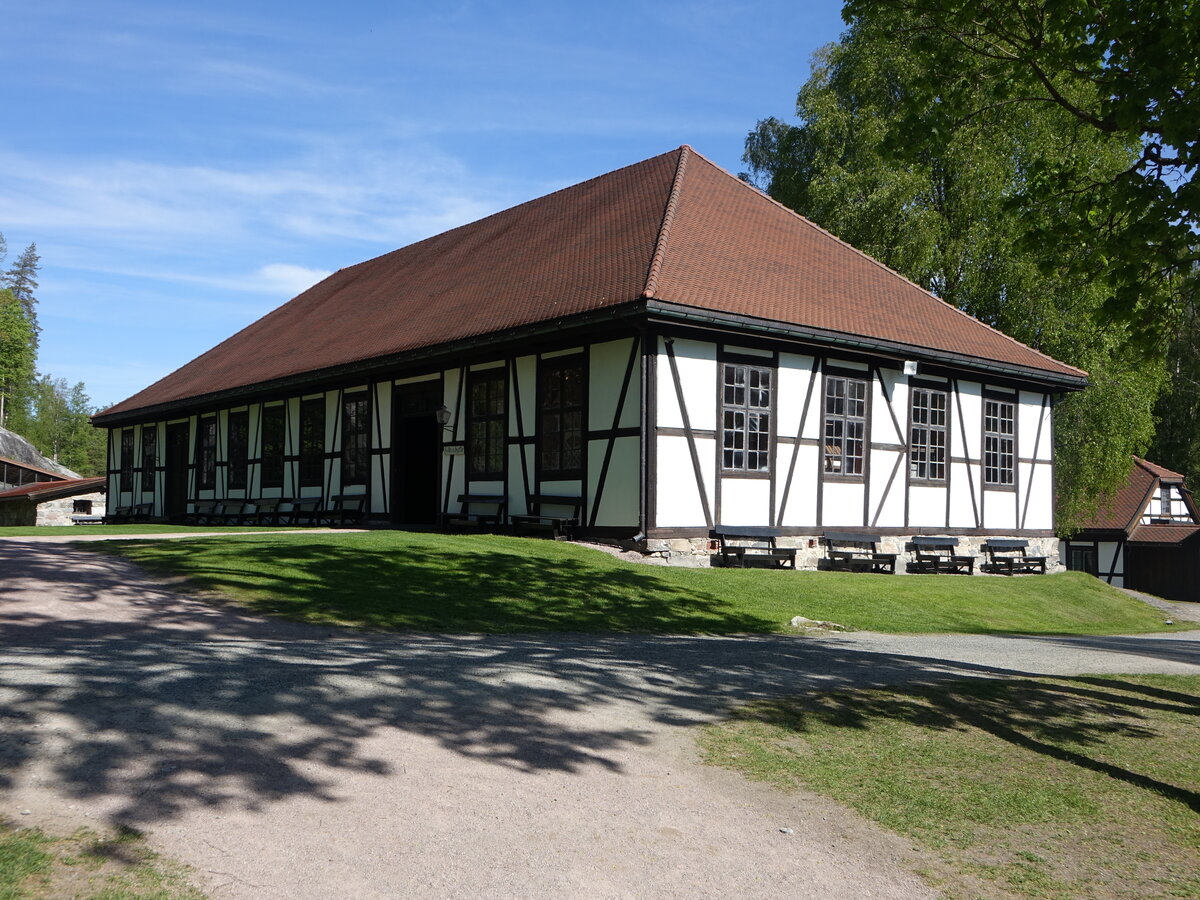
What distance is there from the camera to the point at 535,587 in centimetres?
1349

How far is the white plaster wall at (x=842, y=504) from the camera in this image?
64.1 feet

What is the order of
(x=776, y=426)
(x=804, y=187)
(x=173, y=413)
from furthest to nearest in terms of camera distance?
(x=804, y=187) → (x=173, y=413) → (x=776, y=426)

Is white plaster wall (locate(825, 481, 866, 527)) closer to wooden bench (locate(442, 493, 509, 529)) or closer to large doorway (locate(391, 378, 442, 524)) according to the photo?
wooden bench (locate(442, 493, 509, 529))

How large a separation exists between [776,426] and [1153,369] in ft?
48.4

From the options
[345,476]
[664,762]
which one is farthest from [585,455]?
[664,762]

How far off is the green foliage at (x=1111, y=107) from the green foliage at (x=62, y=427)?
109m

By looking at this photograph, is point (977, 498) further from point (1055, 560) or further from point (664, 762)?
point (664, 762)

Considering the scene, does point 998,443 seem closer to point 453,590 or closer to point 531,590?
point 531,590

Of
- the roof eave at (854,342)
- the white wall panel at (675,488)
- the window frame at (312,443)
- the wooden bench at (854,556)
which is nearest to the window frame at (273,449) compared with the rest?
the window frame at (312,443)

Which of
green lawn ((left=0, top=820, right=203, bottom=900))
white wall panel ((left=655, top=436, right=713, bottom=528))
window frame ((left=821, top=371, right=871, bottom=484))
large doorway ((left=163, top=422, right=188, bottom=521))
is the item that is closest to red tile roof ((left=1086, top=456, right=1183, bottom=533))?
window frame ((left=821, top=371, right=871, bottom=484))

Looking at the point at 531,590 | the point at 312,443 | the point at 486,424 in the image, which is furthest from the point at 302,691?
the point at 312,443

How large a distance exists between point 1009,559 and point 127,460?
2654cm

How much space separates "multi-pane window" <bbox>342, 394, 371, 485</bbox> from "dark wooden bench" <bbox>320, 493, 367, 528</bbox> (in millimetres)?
346

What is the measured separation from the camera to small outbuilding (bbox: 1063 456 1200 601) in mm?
38250
